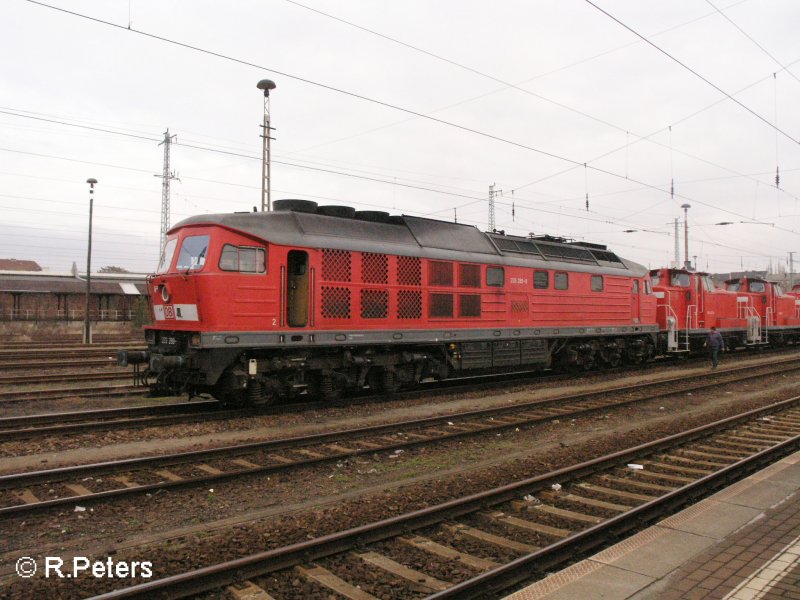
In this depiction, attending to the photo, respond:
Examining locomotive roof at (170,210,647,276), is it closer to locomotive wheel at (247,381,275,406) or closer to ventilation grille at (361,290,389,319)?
ventilation grille at (361,290,389,319)

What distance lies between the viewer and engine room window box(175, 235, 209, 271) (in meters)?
11.4

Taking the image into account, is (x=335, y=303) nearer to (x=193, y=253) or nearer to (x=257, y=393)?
(x=257, y=393)

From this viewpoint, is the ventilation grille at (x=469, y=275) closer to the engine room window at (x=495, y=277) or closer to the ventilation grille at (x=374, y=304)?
the engine room window at (x=495, y=277)

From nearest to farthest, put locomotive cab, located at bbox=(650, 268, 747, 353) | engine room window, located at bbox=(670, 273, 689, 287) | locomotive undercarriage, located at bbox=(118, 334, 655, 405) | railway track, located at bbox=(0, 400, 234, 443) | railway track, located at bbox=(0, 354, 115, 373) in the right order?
railway track, located at bbox=(0, 400, 234, 443) < locomotive undercarriage, located at bbox=(118, 334, 655, 405) < railway track, located at bbox=(0, 354, 115, 373) < locomotive cab, located at bbox=(650, 268, 747, 353) < engine room window, located at bbox=(670, 273, 689, 287)

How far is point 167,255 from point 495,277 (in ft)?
27.6

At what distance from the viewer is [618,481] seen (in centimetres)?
779

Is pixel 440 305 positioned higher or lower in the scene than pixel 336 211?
lower

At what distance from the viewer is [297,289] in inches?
500

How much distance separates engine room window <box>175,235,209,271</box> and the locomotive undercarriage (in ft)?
4.90

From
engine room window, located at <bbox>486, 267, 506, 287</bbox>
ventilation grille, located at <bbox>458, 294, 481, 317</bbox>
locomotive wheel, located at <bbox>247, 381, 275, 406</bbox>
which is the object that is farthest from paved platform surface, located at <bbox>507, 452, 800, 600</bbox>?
engine room window, located at <bbox>486, 267, 506, 287</bbox>

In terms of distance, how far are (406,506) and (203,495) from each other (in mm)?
2461

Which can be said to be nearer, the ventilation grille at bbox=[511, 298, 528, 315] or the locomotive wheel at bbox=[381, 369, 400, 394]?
the locomotive wheel at bbox=[381, 369, 400, 394]

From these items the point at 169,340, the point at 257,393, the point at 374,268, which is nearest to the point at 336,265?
the point at 374,268

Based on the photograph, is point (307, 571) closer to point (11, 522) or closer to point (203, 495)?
point (203, 495)
